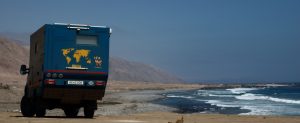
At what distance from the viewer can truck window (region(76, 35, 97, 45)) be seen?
22020 millimetres

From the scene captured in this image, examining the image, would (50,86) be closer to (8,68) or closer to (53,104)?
(53,104)

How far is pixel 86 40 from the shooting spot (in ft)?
72.5

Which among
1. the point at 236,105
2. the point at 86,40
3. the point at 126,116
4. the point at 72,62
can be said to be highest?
the point at 86,40

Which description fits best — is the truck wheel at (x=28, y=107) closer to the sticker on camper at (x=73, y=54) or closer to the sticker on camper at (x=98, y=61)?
the sticker on camper at (x=73, y=54)

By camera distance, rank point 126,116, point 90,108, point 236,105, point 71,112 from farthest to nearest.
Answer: point 236,105
point 126,116
point 71,112
point 90,108

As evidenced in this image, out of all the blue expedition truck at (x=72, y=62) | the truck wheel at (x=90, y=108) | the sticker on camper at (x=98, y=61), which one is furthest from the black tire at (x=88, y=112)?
the sticker on camper at (x=98, y=61)

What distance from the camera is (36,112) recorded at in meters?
23.7

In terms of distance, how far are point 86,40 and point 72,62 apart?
0.92 metres

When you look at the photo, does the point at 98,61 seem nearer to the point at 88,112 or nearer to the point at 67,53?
the point at 67,53

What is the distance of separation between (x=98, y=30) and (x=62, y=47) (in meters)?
1.42

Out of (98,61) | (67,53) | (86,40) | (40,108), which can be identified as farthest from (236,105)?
(67,53)

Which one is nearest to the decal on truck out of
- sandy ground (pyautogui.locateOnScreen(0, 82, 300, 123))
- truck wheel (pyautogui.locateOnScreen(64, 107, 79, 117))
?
sandy ground (pyautogui.locateOnScreen(0, 82, 300, 123))

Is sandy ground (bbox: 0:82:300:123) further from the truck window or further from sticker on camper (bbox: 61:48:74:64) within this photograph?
the truck window

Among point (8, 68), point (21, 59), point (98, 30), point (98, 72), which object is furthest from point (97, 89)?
point (21, 59)
